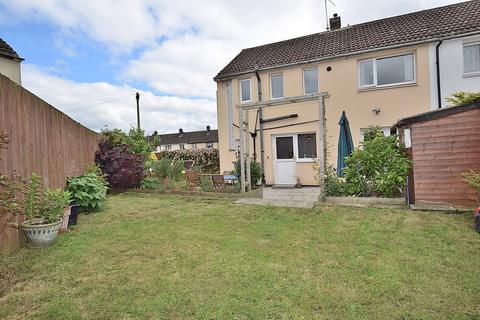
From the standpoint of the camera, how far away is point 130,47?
12.8 metres

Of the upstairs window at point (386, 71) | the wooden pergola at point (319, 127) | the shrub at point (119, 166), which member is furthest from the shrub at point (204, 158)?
the upstairs window at point (386, 71)

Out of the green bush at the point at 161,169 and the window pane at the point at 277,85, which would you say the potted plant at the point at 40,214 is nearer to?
the green bush at the point at 161,169

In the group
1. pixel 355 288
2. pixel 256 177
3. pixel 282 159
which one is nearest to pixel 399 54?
pixel 282 159

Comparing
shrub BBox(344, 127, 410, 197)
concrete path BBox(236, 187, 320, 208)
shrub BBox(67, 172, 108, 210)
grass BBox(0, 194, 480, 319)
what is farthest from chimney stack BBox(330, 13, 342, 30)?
shrub BBox(67, 172, 108, 210)

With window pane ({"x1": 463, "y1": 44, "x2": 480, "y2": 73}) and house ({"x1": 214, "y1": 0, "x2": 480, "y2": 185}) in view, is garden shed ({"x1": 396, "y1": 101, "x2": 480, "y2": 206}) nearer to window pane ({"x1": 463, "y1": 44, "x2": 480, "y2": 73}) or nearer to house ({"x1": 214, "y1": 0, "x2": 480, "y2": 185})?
house ({"x1": 214, "y1": 0, "x2": 480, "y2": 185})

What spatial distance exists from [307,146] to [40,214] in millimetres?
9785

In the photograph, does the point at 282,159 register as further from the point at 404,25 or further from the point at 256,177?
the point at 404,25

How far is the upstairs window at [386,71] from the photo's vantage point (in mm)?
10641

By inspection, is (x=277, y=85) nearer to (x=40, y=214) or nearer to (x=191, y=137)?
(x=40, y=214)

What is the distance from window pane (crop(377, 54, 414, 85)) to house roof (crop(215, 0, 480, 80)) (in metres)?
0.53

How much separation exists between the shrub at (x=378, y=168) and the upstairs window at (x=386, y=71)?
3.61 meters

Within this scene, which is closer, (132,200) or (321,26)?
(132,200)

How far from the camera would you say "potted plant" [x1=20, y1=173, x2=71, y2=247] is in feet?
16.0

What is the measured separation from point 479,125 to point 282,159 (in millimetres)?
7193
